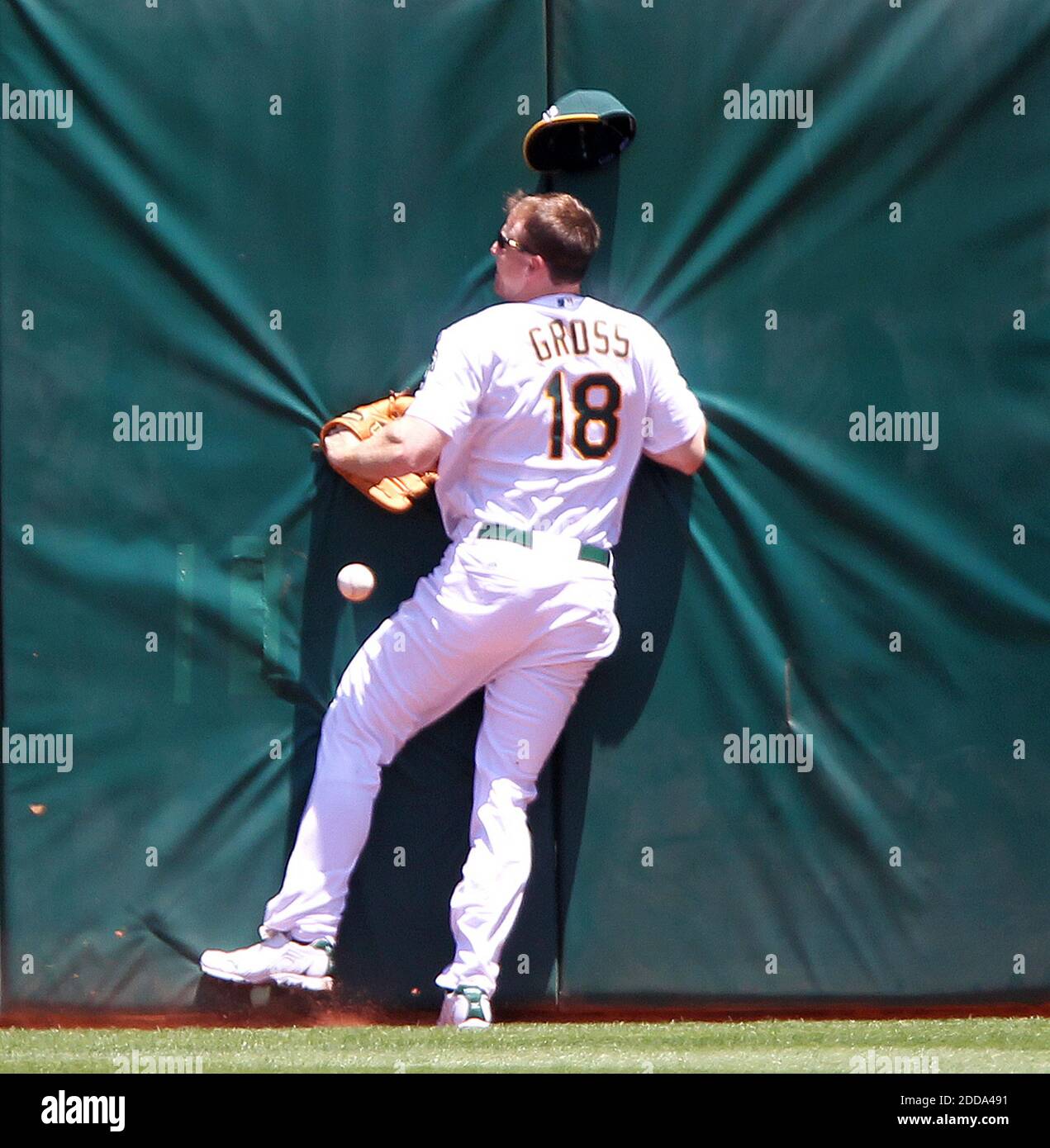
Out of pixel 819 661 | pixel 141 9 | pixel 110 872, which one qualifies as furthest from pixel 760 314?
pixel 110 872

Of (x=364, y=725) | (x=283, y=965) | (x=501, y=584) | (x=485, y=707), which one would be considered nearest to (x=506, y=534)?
(x=501, y=584)

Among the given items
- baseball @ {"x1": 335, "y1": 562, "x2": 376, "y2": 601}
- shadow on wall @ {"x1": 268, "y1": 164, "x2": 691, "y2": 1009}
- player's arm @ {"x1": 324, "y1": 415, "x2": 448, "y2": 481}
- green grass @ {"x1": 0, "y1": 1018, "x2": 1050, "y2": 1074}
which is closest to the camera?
green grass @ {"x1": 0, "y1": 1018, "x2": 1050, "y2": 1074}

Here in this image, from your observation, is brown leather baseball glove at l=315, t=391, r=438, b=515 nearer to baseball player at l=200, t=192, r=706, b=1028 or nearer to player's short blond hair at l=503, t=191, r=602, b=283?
baseball player at l=200, t=192, r=706, b=1028

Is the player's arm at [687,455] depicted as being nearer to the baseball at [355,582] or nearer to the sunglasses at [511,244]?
the sunglasses at [511,244]

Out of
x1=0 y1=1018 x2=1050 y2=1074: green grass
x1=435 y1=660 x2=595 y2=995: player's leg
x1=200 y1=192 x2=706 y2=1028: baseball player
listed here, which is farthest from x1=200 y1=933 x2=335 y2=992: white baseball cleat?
x1=435 y1=660 x2=595 y2=995: player's leg

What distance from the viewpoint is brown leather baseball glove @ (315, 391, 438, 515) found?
4.69m

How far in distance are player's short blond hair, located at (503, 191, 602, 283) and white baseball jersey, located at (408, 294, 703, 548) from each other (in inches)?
3.3

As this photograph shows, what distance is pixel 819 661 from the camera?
4.95m

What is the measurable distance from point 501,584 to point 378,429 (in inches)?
21.3

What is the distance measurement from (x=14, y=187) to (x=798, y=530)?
244 centimetres

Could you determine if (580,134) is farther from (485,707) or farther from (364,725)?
(364,725)

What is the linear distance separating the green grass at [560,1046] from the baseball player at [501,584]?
241mm

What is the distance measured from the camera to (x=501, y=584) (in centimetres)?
459

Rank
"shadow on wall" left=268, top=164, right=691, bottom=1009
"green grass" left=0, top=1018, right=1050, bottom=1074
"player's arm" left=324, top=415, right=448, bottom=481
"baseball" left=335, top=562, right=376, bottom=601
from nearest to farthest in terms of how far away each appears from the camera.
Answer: "green grass" left=0, top=1018, right=1050, bottom=1074 < "player's arm" left=324, top=415, right=448, bottom=481 < "baseball" left=335, top=562, right=376, bottom=601 < "shadow on wall" left=268, top=164, right=691, bottom=1009
